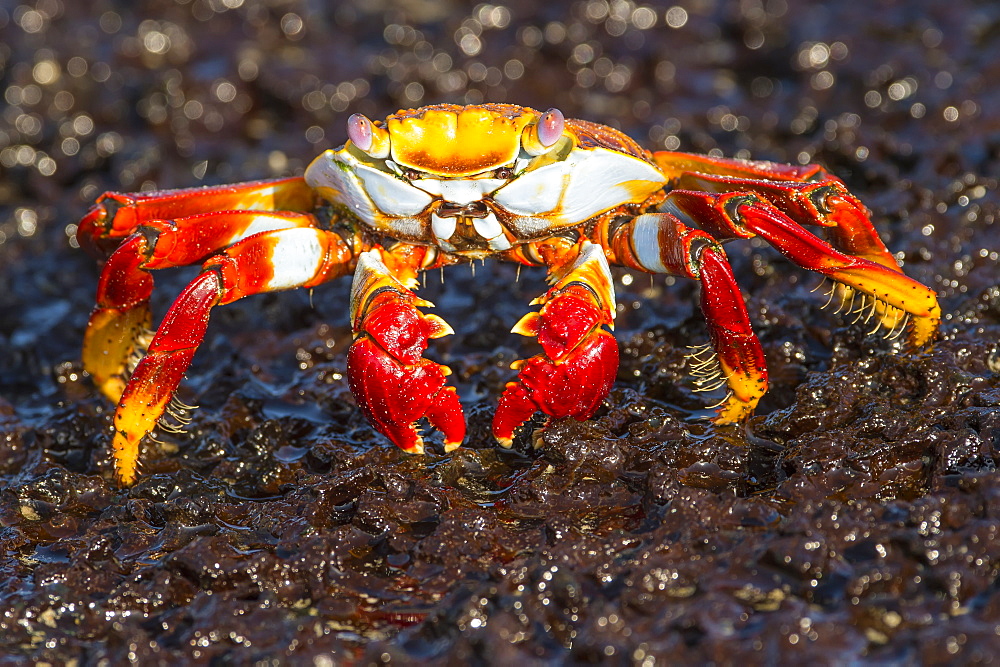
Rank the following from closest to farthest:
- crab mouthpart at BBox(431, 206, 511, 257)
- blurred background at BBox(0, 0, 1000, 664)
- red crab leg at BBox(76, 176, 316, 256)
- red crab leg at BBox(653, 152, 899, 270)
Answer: blurred background at BBox(0, 0, 1000, 664)
crab mouthpart at BBox(431, 206, 511, 257)
red crab leg at BBox(653, 152, 899, 270)
red crab leg at BBox(76, 176, 316, 256)

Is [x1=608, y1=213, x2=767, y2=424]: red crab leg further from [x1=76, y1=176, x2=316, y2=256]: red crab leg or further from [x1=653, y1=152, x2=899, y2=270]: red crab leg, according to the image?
[x1=76, y1=176, x2=316, y2=256]: red crab leg

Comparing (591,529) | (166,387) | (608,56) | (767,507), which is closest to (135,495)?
(166,387)

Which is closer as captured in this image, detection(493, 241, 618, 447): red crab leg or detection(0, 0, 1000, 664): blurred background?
detection(0, 0, 1000, 664): blurred background

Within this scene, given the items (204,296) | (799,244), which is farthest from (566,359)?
(204,296)

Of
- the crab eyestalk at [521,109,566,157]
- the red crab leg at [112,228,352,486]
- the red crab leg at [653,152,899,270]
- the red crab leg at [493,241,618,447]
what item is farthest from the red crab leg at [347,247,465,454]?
the red crab leg at [653,152,899,270]

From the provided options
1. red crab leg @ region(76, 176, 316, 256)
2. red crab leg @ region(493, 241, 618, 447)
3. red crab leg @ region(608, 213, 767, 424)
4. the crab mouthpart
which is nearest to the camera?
red crab leg @ region(493, 241, 618, 447)

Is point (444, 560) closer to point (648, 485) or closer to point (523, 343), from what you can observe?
point (648, 485)
